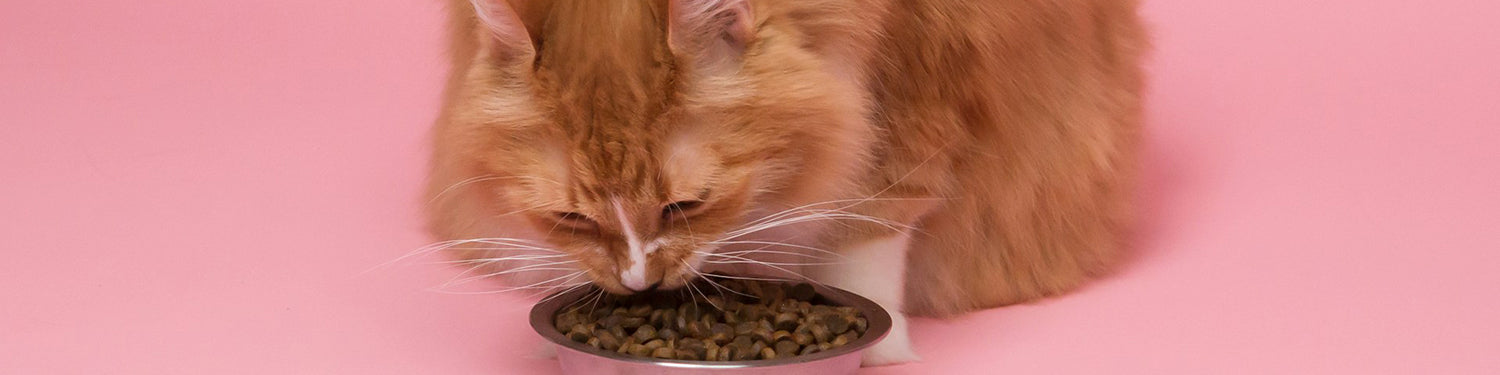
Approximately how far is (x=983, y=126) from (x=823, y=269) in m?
0.31

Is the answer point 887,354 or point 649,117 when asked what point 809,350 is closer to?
point 887,354

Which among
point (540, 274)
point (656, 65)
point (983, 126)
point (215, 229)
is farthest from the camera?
point (215, 229)

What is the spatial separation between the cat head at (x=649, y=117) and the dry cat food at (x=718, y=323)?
0.31 ft

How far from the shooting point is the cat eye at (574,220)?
2.03 m

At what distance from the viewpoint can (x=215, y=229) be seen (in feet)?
9.66

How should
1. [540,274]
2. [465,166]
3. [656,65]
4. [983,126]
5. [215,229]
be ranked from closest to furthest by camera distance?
1. [656,65]
2. [465,166]
3. [983,126]
4. [540,274]
5. [215,229]

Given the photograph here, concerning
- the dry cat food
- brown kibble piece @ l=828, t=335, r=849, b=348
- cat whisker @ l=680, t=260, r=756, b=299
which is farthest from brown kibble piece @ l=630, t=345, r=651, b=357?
brown kibble piece @ l=828, t=335, r=849, b=348

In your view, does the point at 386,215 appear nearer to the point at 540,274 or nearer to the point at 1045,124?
the point at 540,274

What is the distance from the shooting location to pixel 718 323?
218 cm

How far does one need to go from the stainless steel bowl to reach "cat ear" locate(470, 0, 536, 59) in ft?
1.20

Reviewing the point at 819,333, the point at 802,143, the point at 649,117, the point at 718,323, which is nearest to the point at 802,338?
the point at 819,333

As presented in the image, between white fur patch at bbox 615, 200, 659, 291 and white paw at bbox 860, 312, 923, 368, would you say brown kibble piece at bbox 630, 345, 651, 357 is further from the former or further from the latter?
white paw at bbox 860, 312, 923, 368

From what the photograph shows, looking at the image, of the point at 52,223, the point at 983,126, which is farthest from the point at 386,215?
the point at 983,126

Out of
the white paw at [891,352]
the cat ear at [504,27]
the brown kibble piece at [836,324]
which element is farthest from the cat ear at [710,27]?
the white paw at [891,352]
